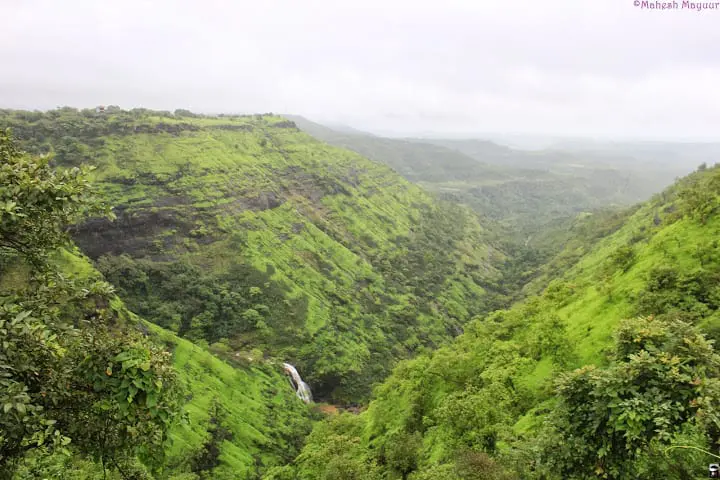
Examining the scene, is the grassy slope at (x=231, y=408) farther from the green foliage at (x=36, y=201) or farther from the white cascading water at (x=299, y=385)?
the green foliage at (x=36, y=201)

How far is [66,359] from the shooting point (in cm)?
908

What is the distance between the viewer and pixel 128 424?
363 inches

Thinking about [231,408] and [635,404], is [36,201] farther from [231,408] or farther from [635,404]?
[231,408]

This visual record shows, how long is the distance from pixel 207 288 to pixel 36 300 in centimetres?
8978

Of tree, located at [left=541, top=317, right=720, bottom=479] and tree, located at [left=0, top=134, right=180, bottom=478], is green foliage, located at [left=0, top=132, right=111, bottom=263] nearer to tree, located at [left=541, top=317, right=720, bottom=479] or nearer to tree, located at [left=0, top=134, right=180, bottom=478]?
tree, located at [left=0, top=134, right=180, bottom=478]

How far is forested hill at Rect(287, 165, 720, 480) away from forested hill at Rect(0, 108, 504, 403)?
164ft

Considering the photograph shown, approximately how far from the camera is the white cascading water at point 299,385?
3273 inches

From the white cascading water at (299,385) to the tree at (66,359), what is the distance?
77.1 meters

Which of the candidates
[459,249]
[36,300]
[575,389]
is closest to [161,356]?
[36,300]

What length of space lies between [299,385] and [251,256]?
3853 centimetres

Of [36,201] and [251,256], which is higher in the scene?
[36,201]

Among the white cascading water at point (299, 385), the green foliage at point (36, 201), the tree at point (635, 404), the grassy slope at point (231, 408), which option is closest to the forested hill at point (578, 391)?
the tree at point (635, 404)

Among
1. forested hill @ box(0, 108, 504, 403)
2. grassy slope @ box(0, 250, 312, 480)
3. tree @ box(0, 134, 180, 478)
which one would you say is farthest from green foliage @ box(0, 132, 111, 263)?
forested hill @ box(0, 108, 504, 403)

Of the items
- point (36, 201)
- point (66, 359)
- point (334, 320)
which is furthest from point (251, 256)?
point (36, 201)
